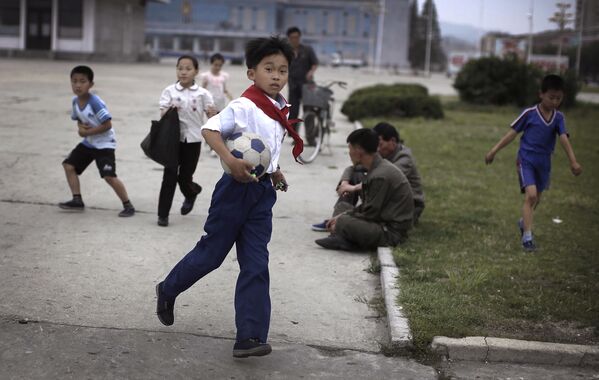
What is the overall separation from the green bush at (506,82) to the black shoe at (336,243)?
20.5 metres

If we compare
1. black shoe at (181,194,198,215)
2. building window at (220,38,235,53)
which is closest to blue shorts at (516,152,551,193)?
black shoe at (181,194,198,215)

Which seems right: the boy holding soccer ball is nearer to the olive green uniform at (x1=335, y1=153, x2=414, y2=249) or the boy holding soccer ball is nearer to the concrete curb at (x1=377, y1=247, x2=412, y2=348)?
the concrete curb at (x1=377, y1=247, x2=412, y2=348)

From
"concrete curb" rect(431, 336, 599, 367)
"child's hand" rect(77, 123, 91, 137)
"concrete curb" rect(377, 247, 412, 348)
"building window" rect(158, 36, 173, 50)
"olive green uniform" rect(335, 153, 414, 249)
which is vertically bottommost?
"concrete curb" rect(431, 336, 599, 367)

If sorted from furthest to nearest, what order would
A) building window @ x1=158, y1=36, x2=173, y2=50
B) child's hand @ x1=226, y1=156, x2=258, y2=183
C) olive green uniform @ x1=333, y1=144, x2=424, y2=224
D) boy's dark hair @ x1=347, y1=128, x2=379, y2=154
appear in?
building window @ x1=158, y1=36, x2=173, y2=50 → olive green uniform @ x1=333, y1=144, x2=424, y2=224 → boy's dark hair @ x1=347, y1=128, x2=379, y2=154 → child's hand @ x1=226, y1=156, x2=258, y2=183

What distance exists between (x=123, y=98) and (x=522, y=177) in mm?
16608

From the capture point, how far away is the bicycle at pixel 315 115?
41.1 ft

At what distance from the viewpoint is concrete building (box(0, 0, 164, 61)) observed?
54.4 meters

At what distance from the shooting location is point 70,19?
55.5 metres

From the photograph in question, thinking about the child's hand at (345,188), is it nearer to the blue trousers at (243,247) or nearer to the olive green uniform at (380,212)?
the olive green uniform at (380,212)

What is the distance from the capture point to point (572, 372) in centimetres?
467

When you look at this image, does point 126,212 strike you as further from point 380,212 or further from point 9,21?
point 9,21

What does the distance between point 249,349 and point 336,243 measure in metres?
2.91

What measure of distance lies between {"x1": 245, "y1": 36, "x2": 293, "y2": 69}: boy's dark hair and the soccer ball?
0.41 m

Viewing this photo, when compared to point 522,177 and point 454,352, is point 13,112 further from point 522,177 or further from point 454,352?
point 454,352
